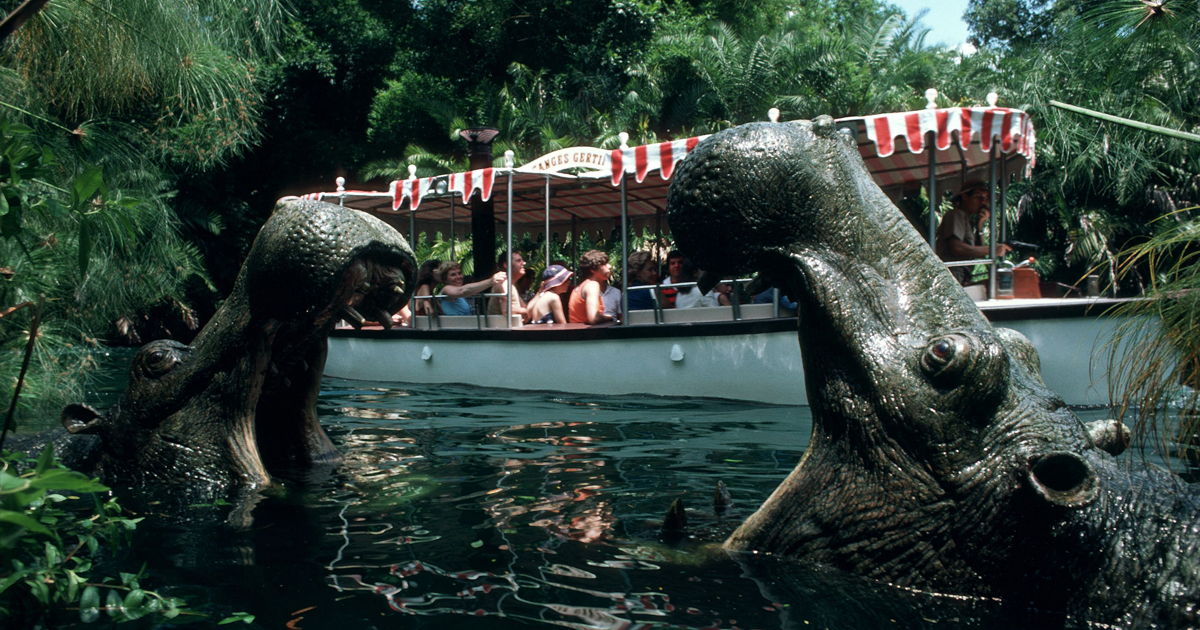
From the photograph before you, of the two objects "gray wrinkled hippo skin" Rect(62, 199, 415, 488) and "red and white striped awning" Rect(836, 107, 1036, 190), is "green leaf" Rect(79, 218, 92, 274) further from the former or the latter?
"red and white striped awning" Rect(836, 107, 1036, 190)

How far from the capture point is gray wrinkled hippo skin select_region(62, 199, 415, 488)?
272 centimetres

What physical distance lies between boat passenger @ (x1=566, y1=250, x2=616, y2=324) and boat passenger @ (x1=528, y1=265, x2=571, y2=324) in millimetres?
242

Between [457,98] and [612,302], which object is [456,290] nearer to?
[612,302]

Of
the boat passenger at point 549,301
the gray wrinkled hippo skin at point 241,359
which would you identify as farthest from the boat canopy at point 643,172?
the gray wrinkled hippo skin at point 241,359

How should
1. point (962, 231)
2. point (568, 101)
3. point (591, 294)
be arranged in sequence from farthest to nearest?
point (568, 101) → point (591, 294) → point (962, 231)

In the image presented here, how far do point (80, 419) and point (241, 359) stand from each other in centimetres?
76

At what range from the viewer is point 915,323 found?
1.97m

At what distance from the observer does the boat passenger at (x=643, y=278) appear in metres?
10.4

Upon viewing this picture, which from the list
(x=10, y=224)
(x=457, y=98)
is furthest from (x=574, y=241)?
(x=10, y=224)

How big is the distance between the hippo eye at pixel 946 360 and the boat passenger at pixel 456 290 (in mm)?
9591

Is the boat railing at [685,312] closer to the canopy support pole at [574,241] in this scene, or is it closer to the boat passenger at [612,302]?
the boat passenger at [612,302]

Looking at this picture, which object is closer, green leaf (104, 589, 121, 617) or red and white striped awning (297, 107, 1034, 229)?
green leaf (104, 589, 121, 617)

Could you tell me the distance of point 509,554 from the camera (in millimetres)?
2510

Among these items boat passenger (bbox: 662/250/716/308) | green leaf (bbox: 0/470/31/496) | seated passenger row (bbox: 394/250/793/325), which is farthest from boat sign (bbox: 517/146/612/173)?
green leaf (bbox: 0/470/31/496)
